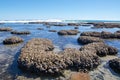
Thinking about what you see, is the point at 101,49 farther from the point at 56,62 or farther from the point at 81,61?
the point at 56,62

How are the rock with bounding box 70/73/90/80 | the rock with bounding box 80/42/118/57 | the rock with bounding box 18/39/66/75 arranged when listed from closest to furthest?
the rock with bounding box 70/73/90/80, the rock with bounding box 18/39/66/75, the rock with bounding box 80/42/118/57

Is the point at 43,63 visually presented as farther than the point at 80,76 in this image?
Yes

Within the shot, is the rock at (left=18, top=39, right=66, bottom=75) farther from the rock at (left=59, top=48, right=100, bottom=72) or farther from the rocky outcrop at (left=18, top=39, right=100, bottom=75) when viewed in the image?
the rock at (left=59, top=48, right=100, bottom=72)

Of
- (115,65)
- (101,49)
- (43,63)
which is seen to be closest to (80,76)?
(43,63)

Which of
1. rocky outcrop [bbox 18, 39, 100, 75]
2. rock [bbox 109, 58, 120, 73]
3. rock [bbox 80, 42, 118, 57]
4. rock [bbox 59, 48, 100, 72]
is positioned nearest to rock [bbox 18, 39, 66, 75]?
rocky outcrop [bbox 18, 39, 100, 75]

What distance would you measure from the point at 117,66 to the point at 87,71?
236 centimetres

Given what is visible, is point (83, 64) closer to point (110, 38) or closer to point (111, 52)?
point (111, 52)

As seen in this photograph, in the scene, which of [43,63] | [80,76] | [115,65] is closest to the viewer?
[80,76]

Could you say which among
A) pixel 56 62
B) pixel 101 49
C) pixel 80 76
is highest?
pixel 56 62

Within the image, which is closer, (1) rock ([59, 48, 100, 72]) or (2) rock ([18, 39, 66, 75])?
(2) rock ([18, 39, 66, 75])

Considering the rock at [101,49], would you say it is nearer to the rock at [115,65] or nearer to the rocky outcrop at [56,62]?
the rocky outcrop at [56,62]

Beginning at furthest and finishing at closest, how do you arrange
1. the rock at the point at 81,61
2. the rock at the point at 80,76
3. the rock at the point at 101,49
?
the rock at the point at 101,49 → the rock at the point at 81,61 → the rock at the point at 80,76

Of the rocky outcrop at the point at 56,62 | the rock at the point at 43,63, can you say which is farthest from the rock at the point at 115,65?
the rock at the point at 43,63

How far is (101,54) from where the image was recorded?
60.2ft
